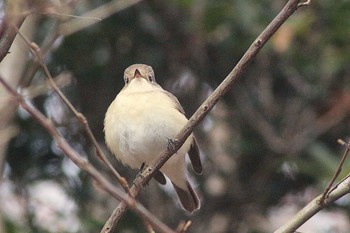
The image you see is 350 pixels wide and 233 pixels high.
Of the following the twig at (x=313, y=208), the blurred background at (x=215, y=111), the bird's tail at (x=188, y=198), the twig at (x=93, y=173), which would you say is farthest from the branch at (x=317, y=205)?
the blurred background at (x=215, y=111)

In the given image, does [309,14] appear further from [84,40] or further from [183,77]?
[84,40]

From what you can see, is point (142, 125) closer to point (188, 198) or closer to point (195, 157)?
point (195, 157)

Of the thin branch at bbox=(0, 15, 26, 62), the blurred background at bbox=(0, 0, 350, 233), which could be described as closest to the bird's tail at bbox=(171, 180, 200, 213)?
the blurred background at bbox=(0, 0, 350, 233)

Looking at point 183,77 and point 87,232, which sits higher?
point 183,77

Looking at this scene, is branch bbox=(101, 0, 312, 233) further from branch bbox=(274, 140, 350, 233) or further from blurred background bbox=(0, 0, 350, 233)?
blurred background bbox=(0, 0, 350, 233)

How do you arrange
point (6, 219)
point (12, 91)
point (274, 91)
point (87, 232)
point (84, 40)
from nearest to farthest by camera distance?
point (12, 91), point (6, 219), point (87, 232), point (84, 40), point (274, 91)

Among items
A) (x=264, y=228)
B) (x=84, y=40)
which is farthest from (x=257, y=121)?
(x=84, y=40)

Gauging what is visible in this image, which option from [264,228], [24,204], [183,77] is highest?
[183,77]

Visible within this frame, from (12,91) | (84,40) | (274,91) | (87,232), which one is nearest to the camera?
(12,91)
